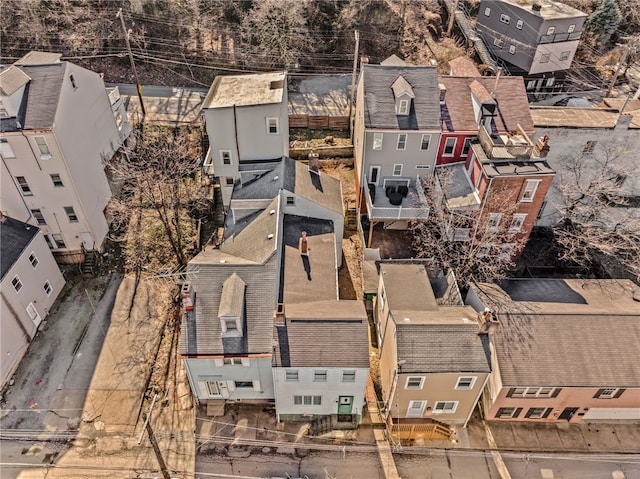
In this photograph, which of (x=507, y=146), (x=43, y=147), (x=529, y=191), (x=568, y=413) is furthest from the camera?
(x=507, y=146)

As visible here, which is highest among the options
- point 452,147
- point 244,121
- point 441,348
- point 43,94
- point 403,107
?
point 43,94

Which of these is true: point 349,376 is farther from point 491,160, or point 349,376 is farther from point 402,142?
point 402,142

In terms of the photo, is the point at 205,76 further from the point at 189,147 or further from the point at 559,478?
the point at 559,478

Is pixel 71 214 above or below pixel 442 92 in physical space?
below

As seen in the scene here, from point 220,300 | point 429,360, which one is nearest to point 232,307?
point 220,300

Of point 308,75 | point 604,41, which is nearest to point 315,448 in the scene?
point 308,75

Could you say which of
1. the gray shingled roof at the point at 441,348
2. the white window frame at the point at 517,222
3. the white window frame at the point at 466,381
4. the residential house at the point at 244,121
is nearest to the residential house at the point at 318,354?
the gray shingled roof at the point at 441,348

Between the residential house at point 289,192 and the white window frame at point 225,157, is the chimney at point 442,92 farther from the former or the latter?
the white window frame at point 225,157
